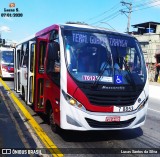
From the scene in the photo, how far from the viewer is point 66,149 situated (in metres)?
6.13

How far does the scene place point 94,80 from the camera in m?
6.41

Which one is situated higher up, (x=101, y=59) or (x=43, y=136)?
(x=101, y=59)

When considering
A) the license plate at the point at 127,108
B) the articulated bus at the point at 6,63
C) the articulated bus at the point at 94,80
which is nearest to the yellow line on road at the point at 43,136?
the articulated bus at the point at 94,80

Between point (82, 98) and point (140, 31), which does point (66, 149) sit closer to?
point (82, 98)

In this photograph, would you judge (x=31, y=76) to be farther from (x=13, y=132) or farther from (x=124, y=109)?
(x=124, y=109)

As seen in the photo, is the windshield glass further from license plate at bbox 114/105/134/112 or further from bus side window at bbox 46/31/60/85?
license plate at bbox 114/105/134/112

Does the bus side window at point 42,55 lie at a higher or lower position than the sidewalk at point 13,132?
higher

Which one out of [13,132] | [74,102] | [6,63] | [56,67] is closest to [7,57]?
[6,63]

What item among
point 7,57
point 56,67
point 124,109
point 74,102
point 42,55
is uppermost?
point 7,57

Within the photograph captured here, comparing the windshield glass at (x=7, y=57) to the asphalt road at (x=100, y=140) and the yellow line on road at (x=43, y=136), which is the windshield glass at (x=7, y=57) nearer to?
the yellow line on road at (x=43, y=136)

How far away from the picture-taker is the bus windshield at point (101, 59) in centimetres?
653

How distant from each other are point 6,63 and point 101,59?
1775 centimetres

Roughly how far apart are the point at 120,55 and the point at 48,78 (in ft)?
6.14

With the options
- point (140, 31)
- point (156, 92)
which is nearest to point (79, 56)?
point (156, 92)
